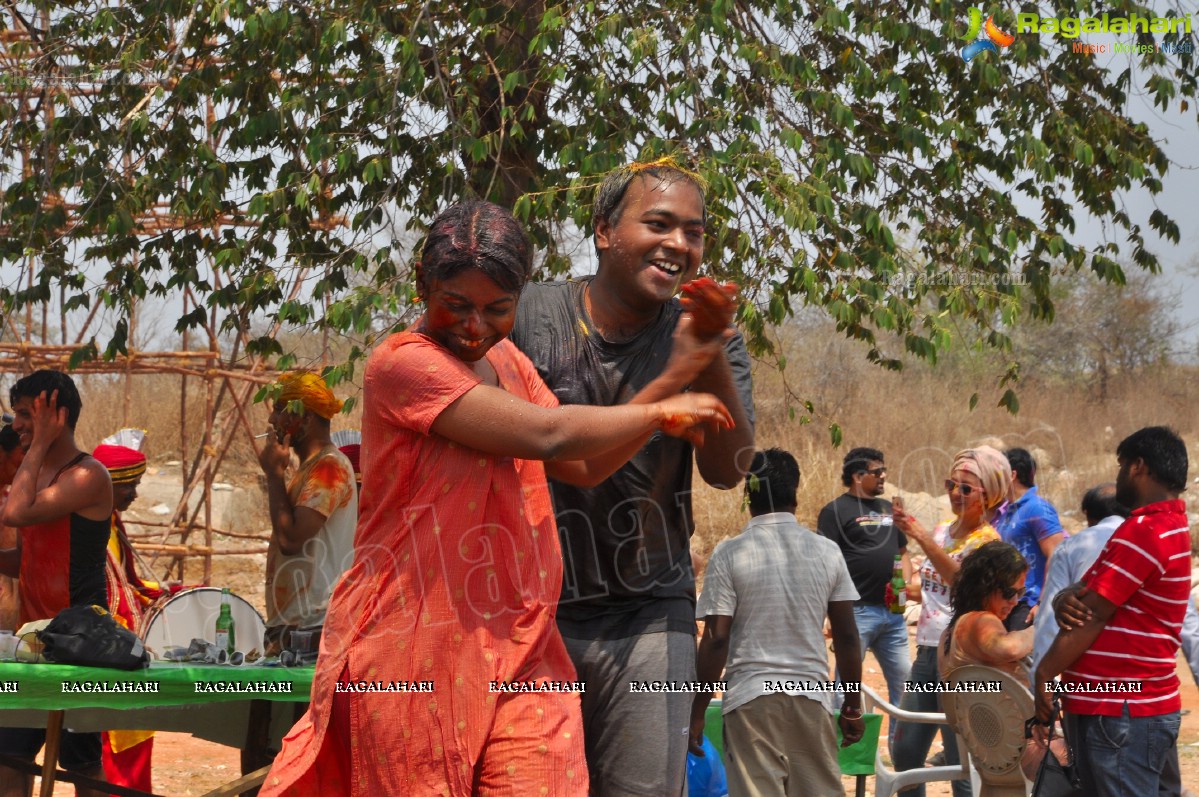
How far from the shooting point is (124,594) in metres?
5.74

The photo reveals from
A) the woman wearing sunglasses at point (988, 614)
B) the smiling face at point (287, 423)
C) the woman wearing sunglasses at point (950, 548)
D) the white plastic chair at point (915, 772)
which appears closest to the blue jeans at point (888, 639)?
the woman wearing sunglasses at point (950, 548)

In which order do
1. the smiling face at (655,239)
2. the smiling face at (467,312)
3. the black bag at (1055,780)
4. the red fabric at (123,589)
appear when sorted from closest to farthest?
the smiling face at (467,312)
the smiling face at (655,239)
the black bag at (1055,780)
the red fabric at (123,589)

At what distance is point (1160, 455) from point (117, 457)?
14.5ft

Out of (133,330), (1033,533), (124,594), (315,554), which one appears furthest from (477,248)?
(133,330)

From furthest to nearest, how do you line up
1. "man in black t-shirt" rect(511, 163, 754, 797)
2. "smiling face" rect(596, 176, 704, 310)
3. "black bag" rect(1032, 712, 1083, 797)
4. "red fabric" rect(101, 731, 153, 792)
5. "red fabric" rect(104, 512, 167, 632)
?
1. "red fabric" rect(101, 731, 153, 792)
2. "red fabric" rect(104, 512, 167, 632)
3. "black bag" rect(1032, 712, 1083, 797)
4. "smiling face" rect(596, 176, 704, 310)
5. "man in black t-shirt" rect(511, 163, 754, 797)

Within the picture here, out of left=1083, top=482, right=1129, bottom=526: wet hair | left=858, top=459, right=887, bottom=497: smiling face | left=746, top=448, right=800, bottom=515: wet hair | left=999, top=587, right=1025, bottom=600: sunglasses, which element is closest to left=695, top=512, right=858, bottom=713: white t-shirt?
left=746, top=448, right=800, bottom=515: wet hair

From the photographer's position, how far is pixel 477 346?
2527 mm

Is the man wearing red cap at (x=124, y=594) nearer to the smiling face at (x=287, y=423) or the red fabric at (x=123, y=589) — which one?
the red fabric at (x=123, y=589)

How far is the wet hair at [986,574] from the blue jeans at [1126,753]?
2.89 feet

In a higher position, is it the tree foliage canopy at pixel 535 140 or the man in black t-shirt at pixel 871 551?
the tree foliage canopy at pixel 535 140

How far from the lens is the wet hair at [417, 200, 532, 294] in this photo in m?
2.50

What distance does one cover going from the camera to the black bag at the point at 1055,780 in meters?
4.59

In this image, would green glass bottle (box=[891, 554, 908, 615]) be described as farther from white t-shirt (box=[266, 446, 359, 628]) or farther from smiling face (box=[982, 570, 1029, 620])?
white t-shirt (box=[266, 446, 359, 628])

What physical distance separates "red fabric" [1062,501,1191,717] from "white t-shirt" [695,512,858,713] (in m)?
0.98
